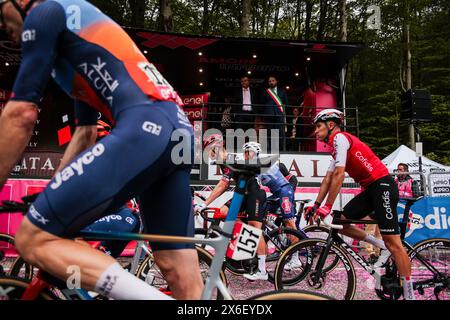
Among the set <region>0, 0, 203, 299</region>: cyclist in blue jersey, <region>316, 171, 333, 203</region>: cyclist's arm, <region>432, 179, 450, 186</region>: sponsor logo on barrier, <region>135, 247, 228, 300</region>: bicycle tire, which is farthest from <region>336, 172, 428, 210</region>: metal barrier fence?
A: <region>0, 0, 203, 299</region>: cyclist in blue jersey

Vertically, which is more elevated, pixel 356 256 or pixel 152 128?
pixel 152 128

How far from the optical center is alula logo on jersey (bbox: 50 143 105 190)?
152 centimetres

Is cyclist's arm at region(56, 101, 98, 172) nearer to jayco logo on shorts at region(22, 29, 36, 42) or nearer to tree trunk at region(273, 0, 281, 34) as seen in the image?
jayco logo on shorts at region(22, 29, 36, 42)

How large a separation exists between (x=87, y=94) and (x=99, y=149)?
44cm

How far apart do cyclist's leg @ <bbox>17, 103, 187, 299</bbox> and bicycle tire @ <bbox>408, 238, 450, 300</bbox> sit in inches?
146

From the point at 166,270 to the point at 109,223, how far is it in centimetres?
181

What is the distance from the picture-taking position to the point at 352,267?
4211 millimetres

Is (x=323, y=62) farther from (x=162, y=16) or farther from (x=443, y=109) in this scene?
(x=443, y=109)

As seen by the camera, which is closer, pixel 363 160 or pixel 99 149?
pixel 99 149

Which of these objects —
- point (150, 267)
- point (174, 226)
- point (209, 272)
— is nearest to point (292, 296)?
point (209, 272)

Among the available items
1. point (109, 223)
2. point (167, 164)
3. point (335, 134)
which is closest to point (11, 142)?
point (167, 164)

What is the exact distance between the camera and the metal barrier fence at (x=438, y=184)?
8.02 m

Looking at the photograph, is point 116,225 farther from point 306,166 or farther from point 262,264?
point 306,166

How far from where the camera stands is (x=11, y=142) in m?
1.59
